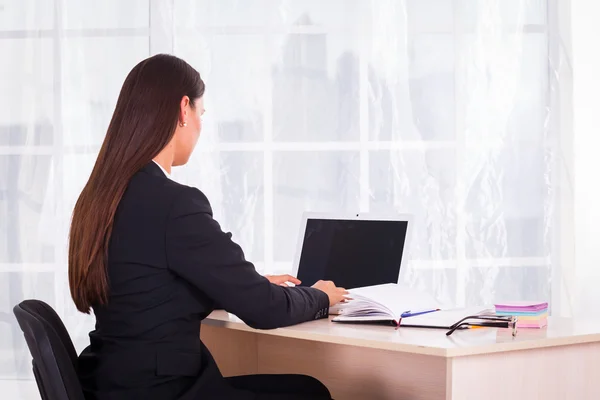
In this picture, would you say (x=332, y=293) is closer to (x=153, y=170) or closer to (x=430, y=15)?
(x=153, y=170)

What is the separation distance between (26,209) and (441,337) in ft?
7.49

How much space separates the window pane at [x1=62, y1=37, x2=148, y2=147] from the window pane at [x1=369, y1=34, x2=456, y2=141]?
100cm

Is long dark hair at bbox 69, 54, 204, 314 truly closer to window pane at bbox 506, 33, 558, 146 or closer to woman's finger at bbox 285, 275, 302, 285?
woman's finger at bbox 285, 275, 302, 285

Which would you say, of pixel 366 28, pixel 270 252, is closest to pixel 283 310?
pixel 270 252

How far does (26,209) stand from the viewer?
3.38 metres

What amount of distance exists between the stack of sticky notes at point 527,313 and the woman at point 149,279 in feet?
1.62

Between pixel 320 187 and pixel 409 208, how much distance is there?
14.9 inches

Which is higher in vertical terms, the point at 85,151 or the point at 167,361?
the point at 85,151

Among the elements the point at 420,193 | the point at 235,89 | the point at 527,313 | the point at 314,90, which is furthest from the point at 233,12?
the point at 527,313

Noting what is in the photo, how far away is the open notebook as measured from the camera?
5.93 ft

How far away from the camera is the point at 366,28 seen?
11.0ft

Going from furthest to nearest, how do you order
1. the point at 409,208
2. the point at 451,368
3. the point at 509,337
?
1. the point at 409,208
2. the point at 509,337
3. the point at 451,368

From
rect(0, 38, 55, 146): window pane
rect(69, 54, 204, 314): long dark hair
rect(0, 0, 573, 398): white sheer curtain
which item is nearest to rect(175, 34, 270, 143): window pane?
rect(0, 0, 573, 398): white sheer curtain

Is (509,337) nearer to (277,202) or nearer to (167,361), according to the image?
(167,361)
